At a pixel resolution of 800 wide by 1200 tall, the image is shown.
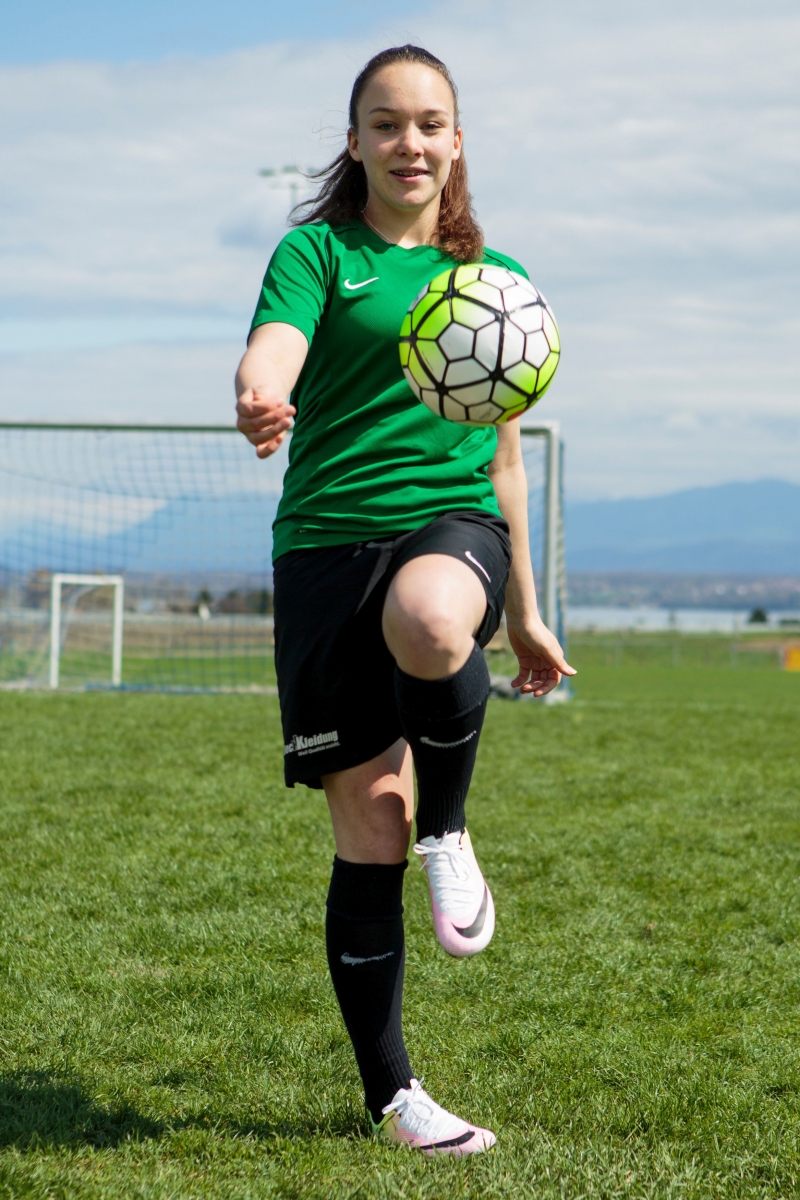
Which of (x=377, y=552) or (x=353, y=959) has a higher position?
(x=377, y=552)

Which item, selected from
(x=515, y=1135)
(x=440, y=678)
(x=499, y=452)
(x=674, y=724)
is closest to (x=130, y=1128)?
(x=515, y=1135)

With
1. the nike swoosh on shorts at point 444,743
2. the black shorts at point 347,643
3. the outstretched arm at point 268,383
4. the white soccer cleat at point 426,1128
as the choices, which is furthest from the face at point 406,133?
the white soccer cleat at point 426,1128

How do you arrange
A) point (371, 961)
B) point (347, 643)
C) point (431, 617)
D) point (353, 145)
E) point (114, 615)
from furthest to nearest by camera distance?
1. point (114, 615)
2. point (353, 145)
3. point (371, 961)
4. point (347, 643)
5. point (431, 617)

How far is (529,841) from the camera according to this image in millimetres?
6133

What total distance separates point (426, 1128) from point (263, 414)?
1554 millimetres

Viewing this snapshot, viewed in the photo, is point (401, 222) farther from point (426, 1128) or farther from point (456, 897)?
point (426, 1128)

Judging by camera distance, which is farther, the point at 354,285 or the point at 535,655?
the point at 535,655

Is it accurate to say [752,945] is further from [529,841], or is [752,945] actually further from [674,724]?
[674,724]

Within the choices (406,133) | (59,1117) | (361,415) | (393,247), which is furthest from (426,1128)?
(406,133)

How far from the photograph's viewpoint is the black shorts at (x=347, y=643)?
2.45m

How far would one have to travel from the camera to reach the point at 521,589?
290cm

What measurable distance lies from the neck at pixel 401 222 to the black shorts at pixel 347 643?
645 mm

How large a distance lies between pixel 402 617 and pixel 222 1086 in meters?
1.45

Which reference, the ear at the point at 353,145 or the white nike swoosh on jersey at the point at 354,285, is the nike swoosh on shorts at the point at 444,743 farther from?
the ear at the point at 353,145
